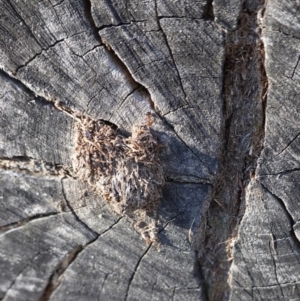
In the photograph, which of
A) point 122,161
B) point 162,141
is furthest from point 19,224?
point 162,141

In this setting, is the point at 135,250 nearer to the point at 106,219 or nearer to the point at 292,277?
the point at 106,219

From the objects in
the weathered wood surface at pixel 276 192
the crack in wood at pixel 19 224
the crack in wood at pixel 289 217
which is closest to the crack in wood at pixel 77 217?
the crack in wood at pixel 19 224

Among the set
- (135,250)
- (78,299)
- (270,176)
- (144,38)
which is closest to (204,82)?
(144,38)

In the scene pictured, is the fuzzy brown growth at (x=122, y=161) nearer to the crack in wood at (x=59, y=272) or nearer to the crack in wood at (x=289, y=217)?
the crack in wood at (x=59, y=272)

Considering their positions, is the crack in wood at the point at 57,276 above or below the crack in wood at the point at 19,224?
below

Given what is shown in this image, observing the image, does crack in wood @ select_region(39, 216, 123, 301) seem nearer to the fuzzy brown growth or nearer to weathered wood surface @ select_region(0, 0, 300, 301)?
weathered wood surface @ select_region(0, 0, 300, 301)

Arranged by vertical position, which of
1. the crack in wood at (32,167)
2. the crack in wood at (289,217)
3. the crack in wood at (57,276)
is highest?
the crack in wood at (32,167)

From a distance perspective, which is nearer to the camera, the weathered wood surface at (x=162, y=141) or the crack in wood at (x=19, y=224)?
the weathered wood surface at (x=162, y=141)

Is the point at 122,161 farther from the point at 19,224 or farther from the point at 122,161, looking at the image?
the point at 19,224
